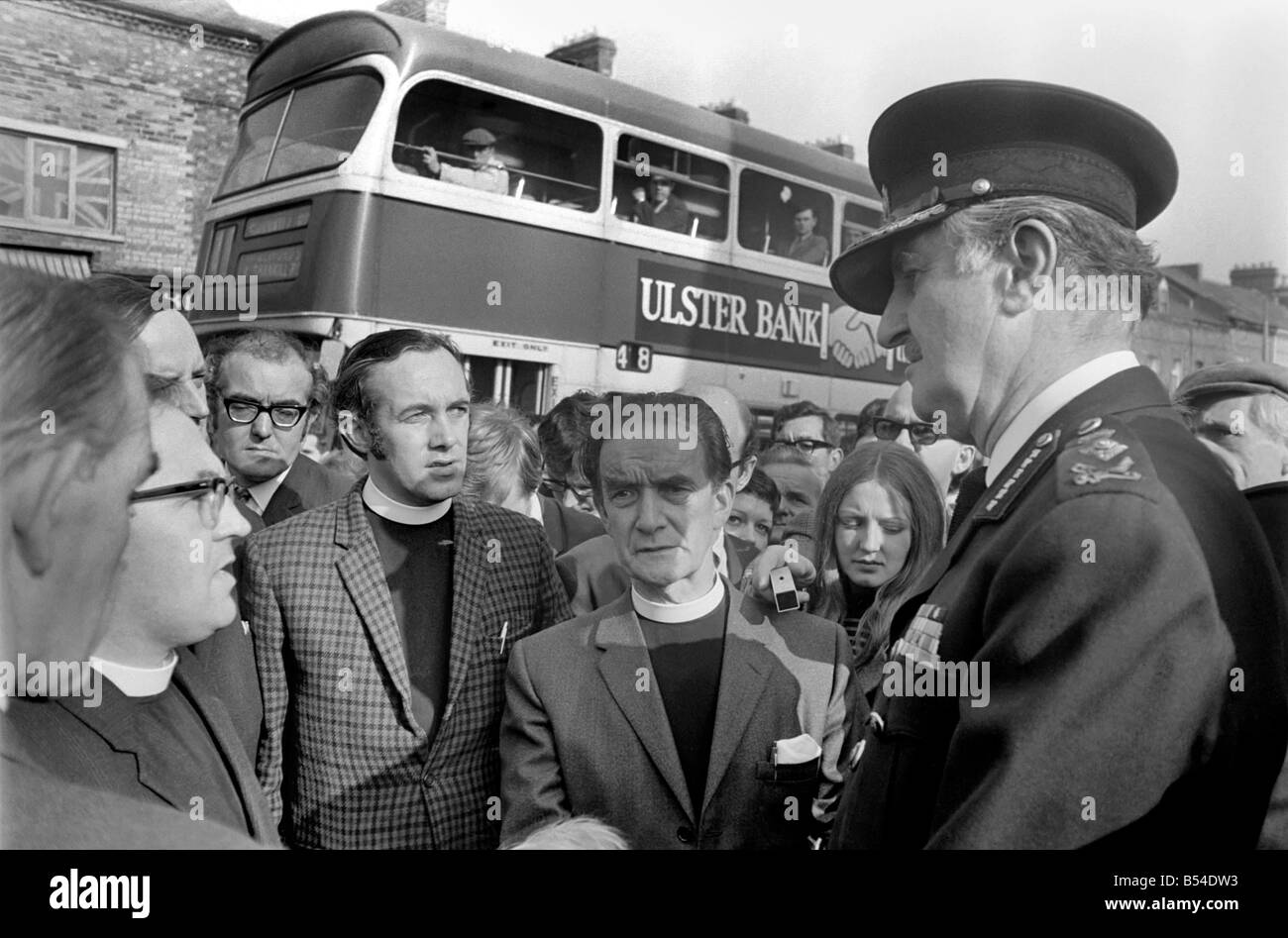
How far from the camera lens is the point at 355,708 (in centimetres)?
168

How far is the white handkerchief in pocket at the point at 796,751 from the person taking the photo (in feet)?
4.97

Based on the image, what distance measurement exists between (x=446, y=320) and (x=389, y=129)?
0.86m

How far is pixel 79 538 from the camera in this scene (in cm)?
97

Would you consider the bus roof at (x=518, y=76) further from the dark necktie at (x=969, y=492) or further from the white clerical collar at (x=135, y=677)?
the white clerical collar at (x=135, y=677)

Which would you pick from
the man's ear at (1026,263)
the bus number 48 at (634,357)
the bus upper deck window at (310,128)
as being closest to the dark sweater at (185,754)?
the man's ear at (1026,263)

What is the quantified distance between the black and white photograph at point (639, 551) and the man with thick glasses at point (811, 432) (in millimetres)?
225


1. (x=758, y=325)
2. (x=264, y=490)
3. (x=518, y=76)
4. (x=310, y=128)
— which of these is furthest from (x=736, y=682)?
(x=310, y=128)

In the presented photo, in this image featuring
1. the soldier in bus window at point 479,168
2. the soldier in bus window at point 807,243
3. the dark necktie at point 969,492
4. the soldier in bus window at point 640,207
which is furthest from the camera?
the soldier in bus window at point 807,243

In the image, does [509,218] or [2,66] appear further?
[509,218]

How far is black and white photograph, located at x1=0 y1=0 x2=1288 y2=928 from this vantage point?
0.96 m

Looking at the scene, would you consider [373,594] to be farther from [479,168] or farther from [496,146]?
[496,146]

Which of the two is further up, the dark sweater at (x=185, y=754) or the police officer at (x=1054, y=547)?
the police officer at (x=1054, y=547)

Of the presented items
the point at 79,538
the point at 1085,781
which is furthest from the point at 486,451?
the point at 1085,781
